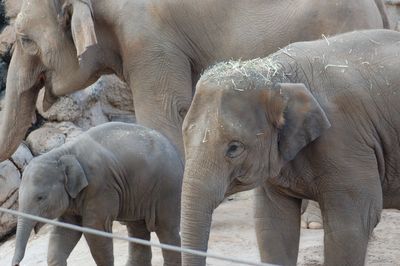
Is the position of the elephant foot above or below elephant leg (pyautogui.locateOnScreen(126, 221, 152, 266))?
above

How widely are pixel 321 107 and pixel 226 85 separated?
19.8 inches

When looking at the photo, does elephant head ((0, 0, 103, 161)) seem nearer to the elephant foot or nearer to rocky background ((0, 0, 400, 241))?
rocky background ((0, 0, 400, 241))

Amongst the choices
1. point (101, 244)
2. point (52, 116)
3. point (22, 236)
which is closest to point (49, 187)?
point (22, 236)

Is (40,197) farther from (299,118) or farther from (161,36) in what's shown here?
(299,118)

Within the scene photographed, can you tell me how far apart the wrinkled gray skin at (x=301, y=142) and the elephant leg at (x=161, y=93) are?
162 cm

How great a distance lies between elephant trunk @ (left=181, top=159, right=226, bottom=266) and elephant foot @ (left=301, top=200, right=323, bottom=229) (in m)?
3.15

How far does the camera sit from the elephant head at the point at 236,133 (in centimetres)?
479

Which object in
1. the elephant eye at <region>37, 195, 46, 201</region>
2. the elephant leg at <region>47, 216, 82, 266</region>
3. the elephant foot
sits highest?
the elephant foot

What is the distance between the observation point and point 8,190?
351 inches

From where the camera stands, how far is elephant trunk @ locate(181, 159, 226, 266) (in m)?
4.75

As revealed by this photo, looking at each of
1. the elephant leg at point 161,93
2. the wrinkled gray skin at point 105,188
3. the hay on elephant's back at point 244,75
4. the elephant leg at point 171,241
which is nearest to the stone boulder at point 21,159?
the elephant leg at point 161,93

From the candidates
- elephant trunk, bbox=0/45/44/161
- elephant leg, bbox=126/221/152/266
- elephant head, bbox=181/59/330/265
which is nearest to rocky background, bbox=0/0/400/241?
elephant trunk, bbox=0/45/44/161

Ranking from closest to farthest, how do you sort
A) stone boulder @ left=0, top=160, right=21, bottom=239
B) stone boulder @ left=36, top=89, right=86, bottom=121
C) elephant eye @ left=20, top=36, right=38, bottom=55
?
elephant eye @ left=20, top=36, right=38, bottom=55, stone boulder @ left=0, top=160, right=21, bottom=239, stone boulder @ left=36, top=89, right=86, bottom=121

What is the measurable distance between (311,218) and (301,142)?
2.97m
